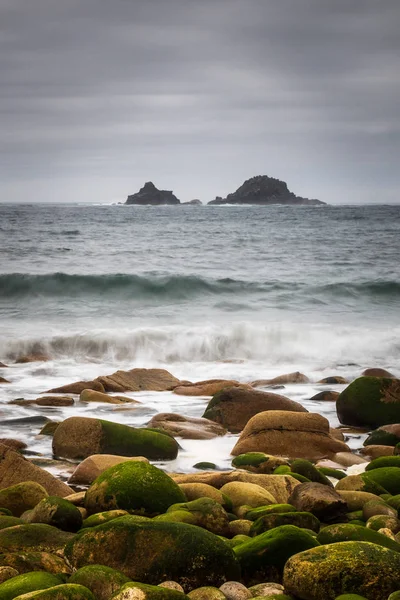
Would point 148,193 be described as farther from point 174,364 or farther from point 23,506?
point 23,506

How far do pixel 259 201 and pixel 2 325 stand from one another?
313 ft

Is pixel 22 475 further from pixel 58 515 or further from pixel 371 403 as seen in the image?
pixel 371 403

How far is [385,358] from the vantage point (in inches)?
642

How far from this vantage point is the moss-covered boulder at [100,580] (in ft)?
12.5

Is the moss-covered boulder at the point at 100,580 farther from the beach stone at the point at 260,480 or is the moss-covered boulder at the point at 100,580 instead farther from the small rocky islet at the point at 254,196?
the small rocky islet at the point at 254,196

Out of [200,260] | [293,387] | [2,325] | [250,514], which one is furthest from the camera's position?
[200,260]

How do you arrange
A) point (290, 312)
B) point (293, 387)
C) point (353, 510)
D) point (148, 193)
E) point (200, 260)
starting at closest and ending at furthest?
point (353, 510), point (293, 387), point (290, 312), point (200, 260), point (148, 193)

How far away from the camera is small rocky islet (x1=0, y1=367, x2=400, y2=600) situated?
3.90 meters

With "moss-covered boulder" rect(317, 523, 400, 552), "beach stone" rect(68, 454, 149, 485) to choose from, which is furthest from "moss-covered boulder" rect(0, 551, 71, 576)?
"beach stone" rect(68, 454, 149, 485)

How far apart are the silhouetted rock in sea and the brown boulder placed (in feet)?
350

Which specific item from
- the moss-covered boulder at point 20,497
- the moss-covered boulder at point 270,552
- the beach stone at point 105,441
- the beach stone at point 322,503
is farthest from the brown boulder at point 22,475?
the moss-covered boulder at point 270,552

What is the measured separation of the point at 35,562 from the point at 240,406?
543 centimetres

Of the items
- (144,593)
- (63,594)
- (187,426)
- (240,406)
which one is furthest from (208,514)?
(240,406)

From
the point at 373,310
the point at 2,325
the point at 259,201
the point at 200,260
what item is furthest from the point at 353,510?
the point at 259,201
